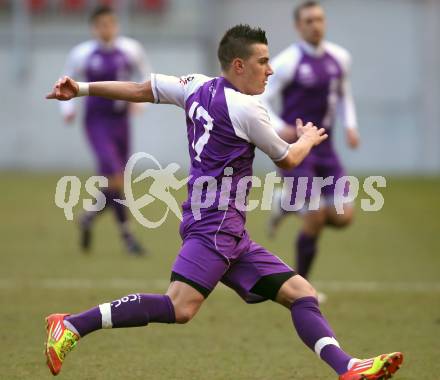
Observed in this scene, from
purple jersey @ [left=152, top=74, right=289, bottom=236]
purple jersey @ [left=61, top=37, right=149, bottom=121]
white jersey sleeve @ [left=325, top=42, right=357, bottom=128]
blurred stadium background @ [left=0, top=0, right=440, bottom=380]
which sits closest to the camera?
purple jersey @ [left=152, top=74, right=289, bottom=236]

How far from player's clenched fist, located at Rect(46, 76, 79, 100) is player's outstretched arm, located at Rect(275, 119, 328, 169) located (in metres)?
1.24

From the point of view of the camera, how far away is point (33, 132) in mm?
21656

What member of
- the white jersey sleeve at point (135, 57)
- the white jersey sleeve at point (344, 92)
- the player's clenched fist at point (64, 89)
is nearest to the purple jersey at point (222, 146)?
the player's clenched fist at point (64, 89)

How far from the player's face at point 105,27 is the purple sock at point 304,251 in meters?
4.06

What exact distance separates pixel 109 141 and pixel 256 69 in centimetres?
637

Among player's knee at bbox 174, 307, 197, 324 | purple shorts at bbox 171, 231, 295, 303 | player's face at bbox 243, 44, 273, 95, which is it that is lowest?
player's knee at bbox 174, 307, 197, 324

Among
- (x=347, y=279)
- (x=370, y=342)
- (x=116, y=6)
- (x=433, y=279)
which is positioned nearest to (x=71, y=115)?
(x=347, y=279)

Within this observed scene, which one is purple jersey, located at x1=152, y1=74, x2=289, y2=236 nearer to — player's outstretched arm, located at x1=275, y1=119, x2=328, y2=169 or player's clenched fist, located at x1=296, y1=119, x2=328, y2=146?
player's outstretched arm, located at x1=275, y1=119, x2=328, y2=169

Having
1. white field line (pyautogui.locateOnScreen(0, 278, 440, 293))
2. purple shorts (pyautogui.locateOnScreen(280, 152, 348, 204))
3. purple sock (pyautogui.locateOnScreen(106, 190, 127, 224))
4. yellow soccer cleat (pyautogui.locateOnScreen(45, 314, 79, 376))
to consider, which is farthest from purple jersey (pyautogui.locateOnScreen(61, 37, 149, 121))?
yellow soccer cleat (pyautogui.locateOnScreen(45, 314, 79, 376))

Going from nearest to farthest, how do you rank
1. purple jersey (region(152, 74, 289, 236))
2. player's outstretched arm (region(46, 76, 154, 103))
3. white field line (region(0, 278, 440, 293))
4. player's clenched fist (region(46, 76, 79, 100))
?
purple jersey (region(152, 74, 289, 236))
player's clenched fist (region(46, 76, 79, 100))
player's outstretched arm (region(46, 76, 154, 103))
white field line (region(0, 278, 440, 293))

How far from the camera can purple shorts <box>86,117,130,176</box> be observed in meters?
11.7

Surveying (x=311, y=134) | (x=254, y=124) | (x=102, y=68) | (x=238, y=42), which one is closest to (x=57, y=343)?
(x=254, y=124)

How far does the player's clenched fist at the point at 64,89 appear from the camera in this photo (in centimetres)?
582

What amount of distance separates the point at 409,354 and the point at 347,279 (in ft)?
11.1
